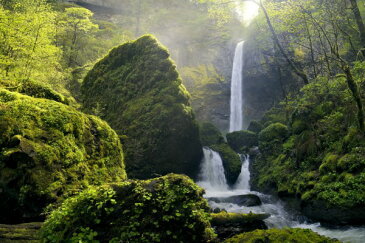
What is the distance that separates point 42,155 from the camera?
5820 mm

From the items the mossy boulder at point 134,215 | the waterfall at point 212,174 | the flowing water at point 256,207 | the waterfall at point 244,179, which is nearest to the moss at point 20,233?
the mossy boulder at point 134,215

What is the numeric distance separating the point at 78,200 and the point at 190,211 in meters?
1.92

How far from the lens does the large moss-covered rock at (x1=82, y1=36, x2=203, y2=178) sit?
14852 mm

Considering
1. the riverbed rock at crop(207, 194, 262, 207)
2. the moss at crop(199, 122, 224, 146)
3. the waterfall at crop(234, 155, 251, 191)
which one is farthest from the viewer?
the moss at crop(199, 122, 224, 146)

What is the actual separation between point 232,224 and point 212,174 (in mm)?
11082

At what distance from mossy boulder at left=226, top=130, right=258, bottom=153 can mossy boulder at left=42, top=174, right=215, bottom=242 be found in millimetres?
19322

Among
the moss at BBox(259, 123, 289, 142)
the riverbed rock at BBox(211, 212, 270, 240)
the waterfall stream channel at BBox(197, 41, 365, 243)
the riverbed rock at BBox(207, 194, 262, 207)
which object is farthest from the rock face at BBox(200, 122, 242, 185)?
the riverbed rock at BBox(211, 212, 270, 240)

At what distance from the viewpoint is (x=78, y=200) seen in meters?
4.23

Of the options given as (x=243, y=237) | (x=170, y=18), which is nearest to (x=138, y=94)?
(x=243, y=237)

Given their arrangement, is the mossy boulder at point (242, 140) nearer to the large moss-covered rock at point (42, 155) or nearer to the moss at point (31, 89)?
the large moss-covered rock at point (42, 155)

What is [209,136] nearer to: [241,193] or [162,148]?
[241,193]

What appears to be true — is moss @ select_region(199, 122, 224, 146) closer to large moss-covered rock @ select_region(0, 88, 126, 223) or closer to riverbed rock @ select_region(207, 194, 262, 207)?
riverbed rock @ select_region(207, 194, 262, 207)

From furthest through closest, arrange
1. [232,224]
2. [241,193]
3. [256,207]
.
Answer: [241,193] → [256,207] → [232,224]

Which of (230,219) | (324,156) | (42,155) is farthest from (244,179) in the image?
(42,155)
